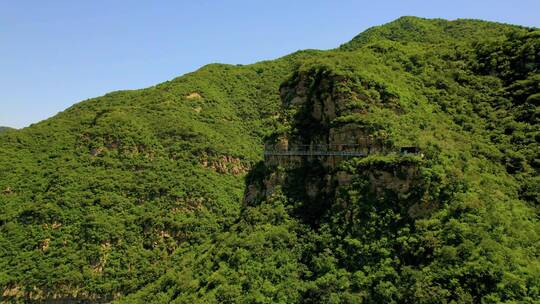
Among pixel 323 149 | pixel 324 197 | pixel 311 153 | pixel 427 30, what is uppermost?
pixel 427 30

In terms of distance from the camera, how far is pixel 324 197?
163 ft

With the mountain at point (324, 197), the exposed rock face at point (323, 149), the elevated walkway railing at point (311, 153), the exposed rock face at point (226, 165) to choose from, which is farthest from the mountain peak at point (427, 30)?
the elevated walkway railing at point (311, 153)

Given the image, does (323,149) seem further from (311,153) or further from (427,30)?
(427,30)

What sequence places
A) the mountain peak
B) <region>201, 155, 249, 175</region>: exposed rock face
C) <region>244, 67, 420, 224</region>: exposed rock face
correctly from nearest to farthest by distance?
<region>244, 67, 420, 224</region>: exposed rock face < the mountain peak < <region>201, 155, 249, 175</region>: exposed rock face

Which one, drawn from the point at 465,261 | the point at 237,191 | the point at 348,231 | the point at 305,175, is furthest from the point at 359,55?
the point at 237,191

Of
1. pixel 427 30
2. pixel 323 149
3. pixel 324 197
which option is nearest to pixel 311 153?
pixel 323 149

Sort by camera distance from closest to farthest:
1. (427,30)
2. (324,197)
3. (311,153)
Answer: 1. (324,197)
2. (311,153)
3. (427,30)

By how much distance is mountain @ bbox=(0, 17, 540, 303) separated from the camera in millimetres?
38438

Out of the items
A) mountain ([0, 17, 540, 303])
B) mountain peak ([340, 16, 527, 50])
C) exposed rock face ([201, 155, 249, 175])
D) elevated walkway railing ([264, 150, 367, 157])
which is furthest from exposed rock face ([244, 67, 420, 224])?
exposed rock face ([201, 155, 249, 175])

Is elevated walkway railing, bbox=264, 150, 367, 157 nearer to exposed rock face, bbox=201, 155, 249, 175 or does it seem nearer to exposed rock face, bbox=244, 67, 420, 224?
exposed rock face, bbox=244, 67, 420, 224

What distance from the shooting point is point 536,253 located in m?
35.8

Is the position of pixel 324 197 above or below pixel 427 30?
below

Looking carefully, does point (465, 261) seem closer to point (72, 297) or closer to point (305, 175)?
point (305, 175)

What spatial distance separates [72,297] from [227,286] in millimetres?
32552
